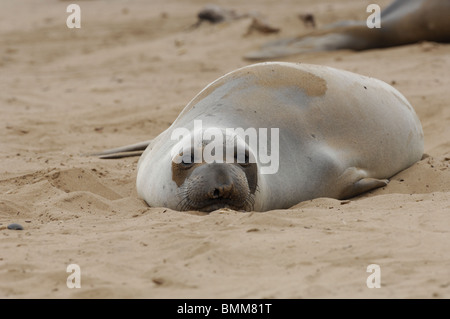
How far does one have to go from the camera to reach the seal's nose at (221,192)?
4414mm

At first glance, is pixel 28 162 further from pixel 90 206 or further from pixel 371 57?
pixel 371 57

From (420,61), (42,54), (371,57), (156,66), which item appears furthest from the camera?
(42,54)

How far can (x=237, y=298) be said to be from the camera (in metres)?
3.13

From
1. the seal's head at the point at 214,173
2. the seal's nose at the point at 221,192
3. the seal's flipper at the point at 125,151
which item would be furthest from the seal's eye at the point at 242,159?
the seal's flipper at the point at 125,151

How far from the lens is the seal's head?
4.43 m

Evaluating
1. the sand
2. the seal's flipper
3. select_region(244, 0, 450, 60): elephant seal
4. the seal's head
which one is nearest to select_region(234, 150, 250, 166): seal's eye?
the seal's head

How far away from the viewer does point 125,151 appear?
6621 millimetres

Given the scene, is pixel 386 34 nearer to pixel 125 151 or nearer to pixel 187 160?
pixel 125 151

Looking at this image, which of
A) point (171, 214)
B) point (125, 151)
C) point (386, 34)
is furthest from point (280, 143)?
point (386, 34)

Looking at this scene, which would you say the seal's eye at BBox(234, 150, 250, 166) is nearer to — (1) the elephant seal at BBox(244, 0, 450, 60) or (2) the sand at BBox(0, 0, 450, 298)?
(2) the sand at BBox(0, 0, 450, 298)

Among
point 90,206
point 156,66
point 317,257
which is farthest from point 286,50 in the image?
point 317,257

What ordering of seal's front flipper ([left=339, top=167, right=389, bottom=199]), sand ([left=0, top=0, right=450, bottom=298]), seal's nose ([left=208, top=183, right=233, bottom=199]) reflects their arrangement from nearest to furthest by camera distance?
1. sand ([left=0, top=0, right=450, bottom=298])
2. seal's nose ([left=208, top=183, right=233, bottom=199])
3. seal's front flipper ([left=339, top=167, right=389, bottom=199])

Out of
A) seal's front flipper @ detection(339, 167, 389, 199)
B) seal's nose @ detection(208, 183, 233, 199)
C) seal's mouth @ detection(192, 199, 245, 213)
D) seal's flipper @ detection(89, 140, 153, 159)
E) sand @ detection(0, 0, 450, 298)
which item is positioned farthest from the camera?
seal's flipper @ detection(89, 140, 153, 159)
